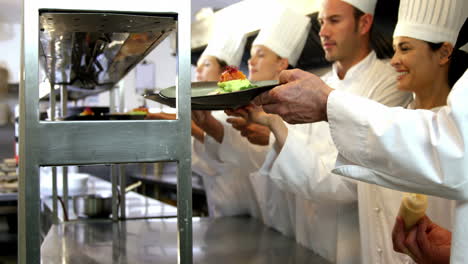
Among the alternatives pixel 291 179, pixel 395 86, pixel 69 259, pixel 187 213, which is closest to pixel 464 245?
pixel 187 213

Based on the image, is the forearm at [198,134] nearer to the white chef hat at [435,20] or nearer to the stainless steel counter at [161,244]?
the stainless steel counter at [161,244]

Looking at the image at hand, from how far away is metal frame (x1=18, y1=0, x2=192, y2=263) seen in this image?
0.79 metres

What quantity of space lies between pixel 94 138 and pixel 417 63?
3.45 ft

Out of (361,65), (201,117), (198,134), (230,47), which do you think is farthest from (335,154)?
Answer: (230,47)

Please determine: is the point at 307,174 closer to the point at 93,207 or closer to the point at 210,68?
the point at 93,207

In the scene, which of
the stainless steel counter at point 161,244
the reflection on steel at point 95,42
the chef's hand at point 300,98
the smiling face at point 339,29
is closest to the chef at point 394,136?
the chef's hand at point 300,98

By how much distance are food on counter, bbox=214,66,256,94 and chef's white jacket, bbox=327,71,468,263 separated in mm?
191

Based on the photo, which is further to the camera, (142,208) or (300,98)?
(142,208)

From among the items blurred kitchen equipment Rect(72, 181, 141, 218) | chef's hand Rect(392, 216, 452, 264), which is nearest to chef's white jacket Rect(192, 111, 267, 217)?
blurred kitchen equipment Rect(72, 181, 141, 218)

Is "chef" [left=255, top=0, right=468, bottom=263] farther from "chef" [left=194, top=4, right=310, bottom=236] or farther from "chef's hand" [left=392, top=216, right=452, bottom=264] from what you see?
"chef" [left=194, top=4, right=310, bottom=236]

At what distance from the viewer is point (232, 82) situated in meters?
1.16

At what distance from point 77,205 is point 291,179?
1.33 meters

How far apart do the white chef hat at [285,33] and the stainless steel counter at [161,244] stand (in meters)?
0.76

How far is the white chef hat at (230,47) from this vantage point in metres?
2.62
